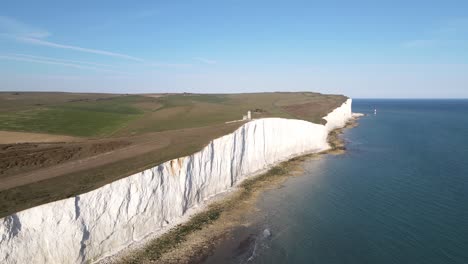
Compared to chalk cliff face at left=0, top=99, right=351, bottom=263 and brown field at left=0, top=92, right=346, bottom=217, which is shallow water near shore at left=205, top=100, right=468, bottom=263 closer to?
chalk cliff face at left=0, top=99, right=351, bottom=263

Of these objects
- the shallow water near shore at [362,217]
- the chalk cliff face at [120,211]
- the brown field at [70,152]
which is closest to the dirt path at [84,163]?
the brown field at [70,152]

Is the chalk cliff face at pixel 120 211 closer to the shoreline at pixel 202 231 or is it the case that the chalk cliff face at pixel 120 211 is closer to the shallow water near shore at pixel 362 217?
the shoreline at pixel 202 231

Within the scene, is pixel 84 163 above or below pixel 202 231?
above

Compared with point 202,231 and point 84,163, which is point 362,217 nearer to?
point 202,231

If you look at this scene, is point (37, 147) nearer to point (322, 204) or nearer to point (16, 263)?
point (16, 263)

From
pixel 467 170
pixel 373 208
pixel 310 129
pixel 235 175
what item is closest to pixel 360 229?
pixel 373 208

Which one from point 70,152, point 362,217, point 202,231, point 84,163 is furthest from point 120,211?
point 362,217

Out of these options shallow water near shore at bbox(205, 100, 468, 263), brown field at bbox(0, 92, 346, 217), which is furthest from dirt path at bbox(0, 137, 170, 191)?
shallow water near shore at bbox(205, 100, 468, 263)
